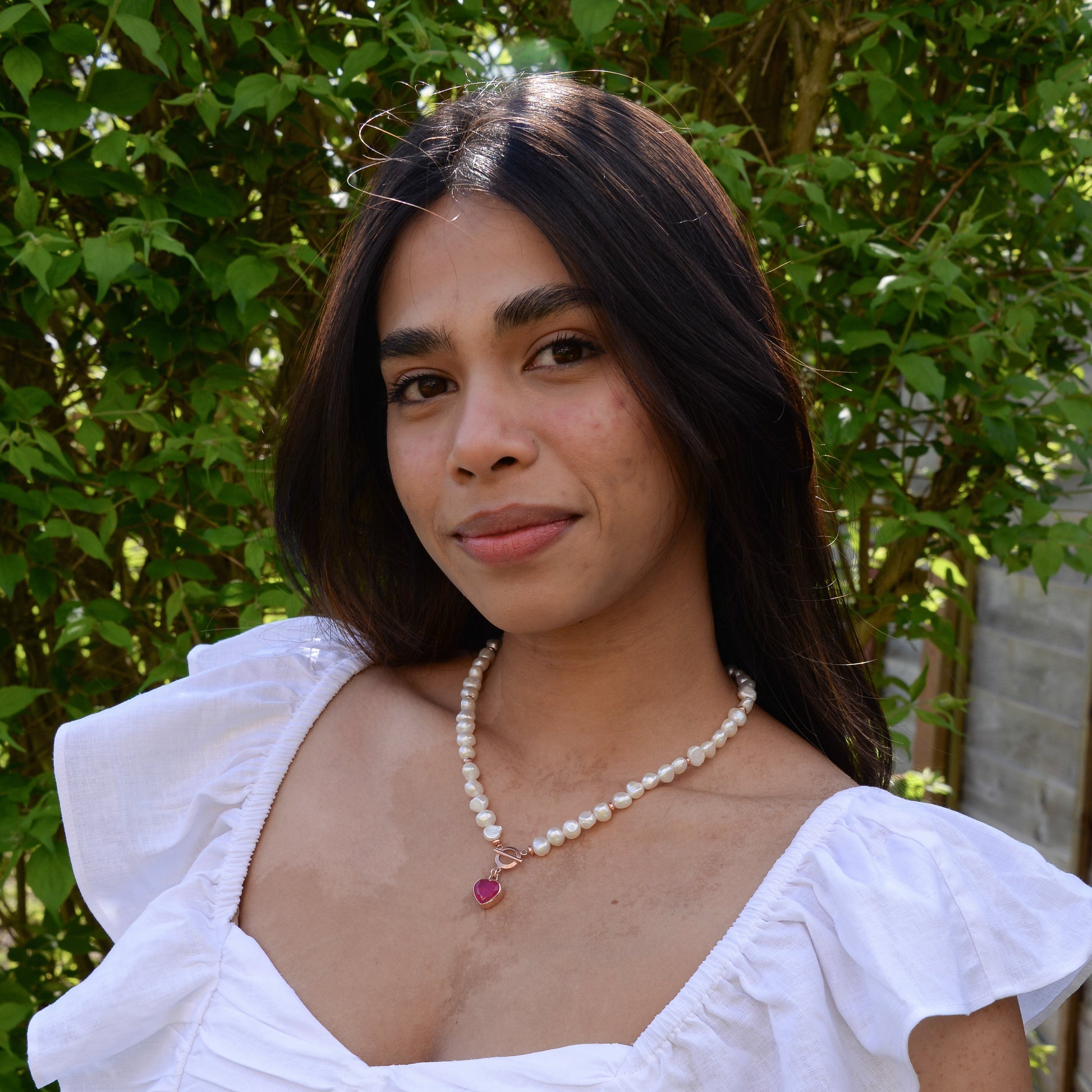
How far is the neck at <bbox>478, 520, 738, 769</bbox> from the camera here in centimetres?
142

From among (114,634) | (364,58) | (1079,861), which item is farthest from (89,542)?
(1079,861)

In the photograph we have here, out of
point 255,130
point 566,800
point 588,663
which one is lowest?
point 566,800

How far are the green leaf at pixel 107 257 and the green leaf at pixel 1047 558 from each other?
1553 millimetres

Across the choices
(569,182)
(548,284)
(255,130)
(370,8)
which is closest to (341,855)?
(548,284)

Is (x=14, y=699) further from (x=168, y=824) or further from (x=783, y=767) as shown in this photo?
(x=783, y=767)

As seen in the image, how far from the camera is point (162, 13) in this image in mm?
1795

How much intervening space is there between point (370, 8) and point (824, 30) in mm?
887

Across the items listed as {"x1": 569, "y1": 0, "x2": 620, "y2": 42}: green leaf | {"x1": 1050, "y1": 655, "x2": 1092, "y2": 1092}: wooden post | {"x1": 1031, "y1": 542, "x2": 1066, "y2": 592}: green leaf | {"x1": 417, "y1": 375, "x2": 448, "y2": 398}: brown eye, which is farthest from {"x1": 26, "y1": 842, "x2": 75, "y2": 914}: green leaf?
{"x1": 1050, "y1": 655, "x2": 1092, "y2": 1092}: wooden post

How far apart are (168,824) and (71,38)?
1.12 meters

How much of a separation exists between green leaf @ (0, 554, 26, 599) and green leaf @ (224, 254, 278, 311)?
1.74ft

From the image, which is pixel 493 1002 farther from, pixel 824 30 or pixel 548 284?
pixel 824 30

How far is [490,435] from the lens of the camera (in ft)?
4.01

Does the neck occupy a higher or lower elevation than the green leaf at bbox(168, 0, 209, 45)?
lower

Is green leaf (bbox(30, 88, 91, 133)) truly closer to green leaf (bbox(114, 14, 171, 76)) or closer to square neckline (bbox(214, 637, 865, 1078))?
green leaf (bbox(114, 14, 171, 76))
